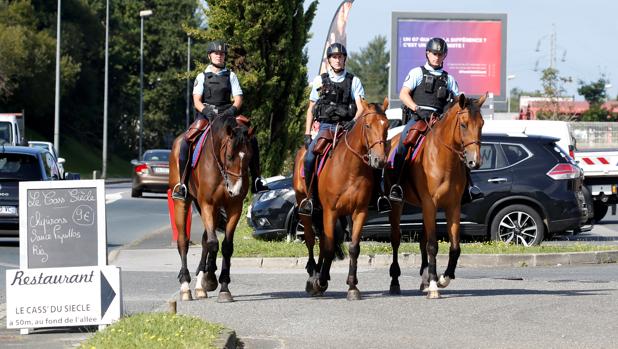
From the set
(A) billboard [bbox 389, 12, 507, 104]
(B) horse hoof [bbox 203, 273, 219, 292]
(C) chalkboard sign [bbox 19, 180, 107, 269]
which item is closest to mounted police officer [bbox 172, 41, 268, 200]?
(B) horse hoof [bbox 203, 273, 219, 292]

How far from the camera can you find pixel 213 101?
14070 millimetres

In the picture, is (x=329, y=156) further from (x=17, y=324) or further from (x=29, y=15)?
(x=29, y=15)

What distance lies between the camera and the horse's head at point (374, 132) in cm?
1293

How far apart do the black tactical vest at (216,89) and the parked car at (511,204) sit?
6613 millimetres

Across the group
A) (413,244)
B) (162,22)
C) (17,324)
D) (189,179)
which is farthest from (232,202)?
(162,22)

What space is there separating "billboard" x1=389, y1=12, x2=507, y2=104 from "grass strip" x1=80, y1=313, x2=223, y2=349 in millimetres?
37935

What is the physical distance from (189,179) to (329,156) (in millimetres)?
1546

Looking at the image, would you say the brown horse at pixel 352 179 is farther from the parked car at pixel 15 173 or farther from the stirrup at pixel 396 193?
the parked car at pixel 15 173

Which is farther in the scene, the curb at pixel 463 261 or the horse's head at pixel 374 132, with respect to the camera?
the curb at pixel 463 261

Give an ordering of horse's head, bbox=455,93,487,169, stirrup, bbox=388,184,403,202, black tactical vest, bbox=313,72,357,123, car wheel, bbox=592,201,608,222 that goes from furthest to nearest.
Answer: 1. car wheel, bbox=592,201,608,222
2. black tactical vest, bbox=313,72,357,123
3. stirrup, bbox=388,184,403,202
4. horse's head, bbox=455,93,487,169

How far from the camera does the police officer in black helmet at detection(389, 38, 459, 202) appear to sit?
1392 centimetres

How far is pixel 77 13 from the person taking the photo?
9312 cm

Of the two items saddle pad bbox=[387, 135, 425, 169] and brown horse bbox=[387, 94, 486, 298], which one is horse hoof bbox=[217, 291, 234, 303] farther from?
saddle pad bbox=[387, 135, 425, 169]

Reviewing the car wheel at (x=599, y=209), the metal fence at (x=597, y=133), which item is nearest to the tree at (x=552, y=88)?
the metal fence at (x=597, y=133)
